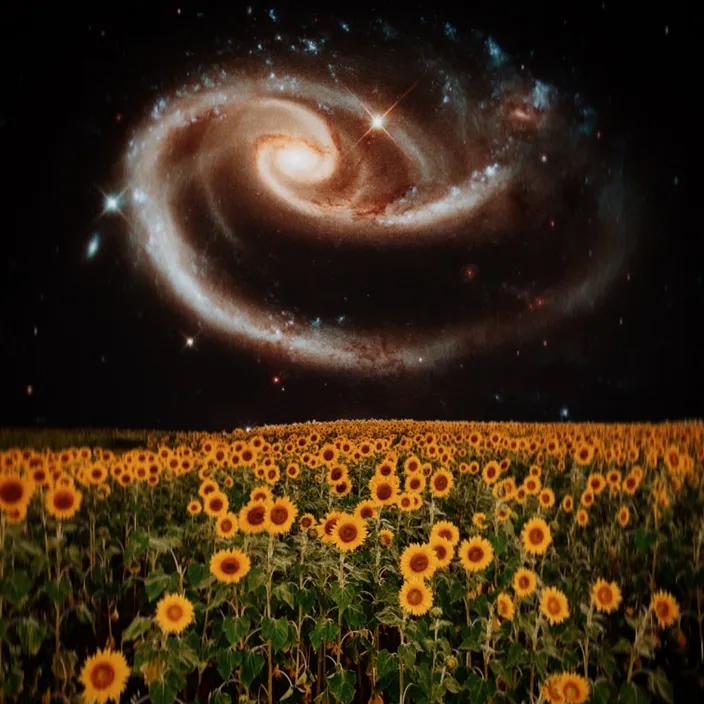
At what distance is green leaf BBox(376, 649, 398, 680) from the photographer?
2.82 m

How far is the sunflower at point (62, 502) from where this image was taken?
395 centimetres

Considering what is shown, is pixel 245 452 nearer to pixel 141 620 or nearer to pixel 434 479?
pixel 434 479

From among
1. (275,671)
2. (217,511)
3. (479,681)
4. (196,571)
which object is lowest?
(275,671)

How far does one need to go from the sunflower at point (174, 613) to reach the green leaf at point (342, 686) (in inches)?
32.8

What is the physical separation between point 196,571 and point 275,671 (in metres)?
0.83

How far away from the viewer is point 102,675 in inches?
101

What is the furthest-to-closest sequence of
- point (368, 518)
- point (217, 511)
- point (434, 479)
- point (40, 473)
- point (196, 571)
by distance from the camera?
point (40, 473)
point (434, 479)
point (217, 511)
point (368, 518)
point (196, 571)

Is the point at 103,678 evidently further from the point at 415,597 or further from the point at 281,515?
the point at 415,597

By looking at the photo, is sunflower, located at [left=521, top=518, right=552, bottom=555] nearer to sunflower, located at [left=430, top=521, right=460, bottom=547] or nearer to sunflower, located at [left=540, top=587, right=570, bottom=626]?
sunflower, located at [left=430, top=521, right=460, bottom=547]

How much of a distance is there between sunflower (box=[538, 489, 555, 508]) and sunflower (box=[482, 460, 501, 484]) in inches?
18.3

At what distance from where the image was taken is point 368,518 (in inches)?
164

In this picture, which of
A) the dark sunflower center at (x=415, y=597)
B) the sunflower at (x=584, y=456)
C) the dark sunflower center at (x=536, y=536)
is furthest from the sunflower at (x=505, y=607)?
the sunflower at (x=584, y=456)

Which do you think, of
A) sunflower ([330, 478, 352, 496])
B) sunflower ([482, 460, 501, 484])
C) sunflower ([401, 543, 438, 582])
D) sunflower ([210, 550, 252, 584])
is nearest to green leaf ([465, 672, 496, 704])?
sunflower ([401, 543, 438, 582])

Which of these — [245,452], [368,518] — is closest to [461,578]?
[368,518]
